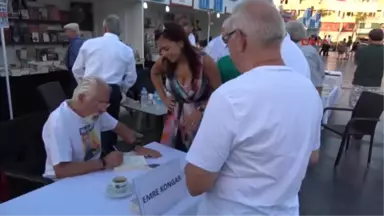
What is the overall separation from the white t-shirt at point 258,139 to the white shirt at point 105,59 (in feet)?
9.09

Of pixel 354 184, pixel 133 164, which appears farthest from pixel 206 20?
pixel 133 164

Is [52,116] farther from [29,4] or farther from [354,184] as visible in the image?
[29,4]

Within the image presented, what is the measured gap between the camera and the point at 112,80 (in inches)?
137

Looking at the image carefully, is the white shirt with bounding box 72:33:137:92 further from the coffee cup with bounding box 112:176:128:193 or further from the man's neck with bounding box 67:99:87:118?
the coffee cup with bounding box 112:176:128:193

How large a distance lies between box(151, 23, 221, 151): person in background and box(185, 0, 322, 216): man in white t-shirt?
1133 mm

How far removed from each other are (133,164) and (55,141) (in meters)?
0.37

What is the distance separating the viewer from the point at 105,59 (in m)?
3.38

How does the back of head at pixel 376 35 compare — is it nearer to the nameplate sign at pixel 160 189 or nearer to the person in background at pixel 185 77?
the person in background at pixel 185 77

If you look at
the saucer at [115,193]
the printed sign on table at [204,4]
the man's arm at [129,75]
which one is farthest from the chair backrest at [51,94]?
the printed sign on table at [204,4]

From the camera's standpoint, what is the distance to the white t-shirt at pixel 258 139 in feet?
2.33

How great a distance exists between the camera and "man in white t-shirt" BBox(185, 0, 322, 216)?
2.34 ft

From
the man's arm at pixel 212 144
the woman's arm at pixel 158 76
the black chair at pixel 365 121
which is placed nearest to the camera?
the man's arm at pixel 212 144

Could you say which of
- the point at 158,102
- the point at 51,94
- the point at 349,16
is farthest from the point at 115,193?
the point at 349,16

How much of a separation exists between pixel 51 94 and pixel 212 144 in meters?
2.76
